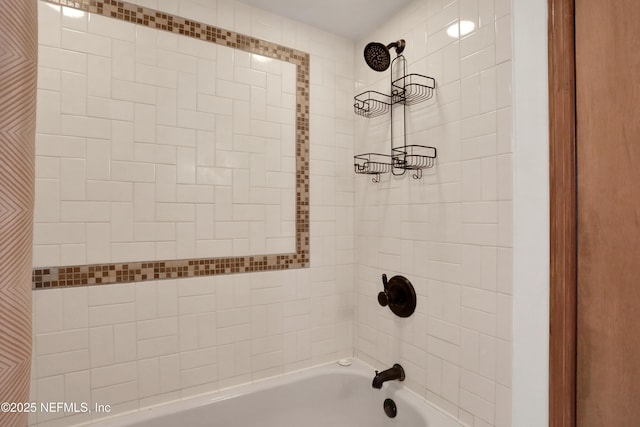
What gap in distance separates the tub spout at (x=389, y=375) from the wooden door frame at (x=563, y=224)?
0.64 metres

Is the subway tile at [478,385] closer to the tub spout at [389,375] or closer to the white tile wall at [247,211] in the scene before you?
the white tile wall at [247,211]

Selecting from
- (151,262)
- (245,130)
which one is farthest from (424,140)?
(151,262)

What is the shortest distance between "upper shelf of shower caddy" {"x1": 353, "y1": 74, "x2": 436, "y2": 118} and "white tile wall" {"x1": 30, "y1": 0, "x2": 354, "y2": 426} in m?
0.22

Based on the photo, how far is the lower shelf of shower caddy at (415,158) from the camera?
1527 mm

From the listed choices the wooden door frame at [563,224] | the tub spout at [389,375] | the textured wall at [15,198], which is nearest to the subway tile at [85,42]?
the textured wall at [15,198]

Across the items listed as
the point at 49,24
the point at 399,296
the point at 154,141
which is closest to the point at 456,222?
the point at 399,296

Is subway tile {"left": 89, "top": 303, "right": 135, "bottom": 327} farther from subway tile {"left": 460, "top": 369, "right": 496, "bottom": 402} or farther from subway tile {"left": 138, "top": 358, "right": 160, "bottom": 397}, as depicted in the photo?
subway tile {"left": 460, "top": 369, "right": 496, "bottom": 402}

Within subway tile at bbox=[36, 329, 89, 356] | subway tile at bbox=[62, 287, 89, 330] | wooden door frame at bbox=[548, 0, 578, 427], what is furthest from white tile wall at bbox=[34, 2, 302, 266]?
wooden door frame at bbox=[548, 0, 578, 427]

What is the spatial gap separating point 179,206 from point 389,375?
4.29 ft

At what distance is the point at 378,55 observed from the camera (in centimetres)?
163

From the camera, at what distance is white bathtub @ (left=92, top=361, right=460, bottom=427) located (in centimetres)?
146

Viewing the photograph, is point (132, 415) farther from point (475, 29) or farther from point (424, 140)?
point (475, 29)

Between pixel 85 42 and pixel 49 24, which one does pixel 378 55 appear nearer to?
pixel 85 42

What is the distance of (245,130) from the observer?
5.60 ft
